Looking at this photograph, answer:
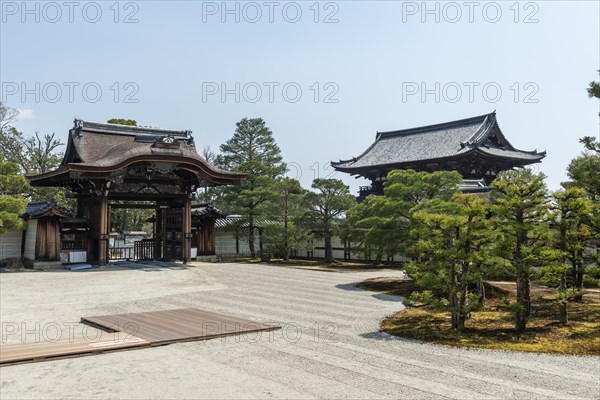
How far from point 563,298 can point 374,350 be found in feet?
15.7

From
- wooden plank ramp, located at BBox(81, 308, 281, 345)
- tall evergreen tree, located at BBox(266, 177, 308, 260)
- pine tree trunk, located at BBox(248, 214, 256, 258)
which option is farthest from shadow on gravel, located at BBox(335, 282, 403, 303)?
pine tree trunk, located at BBox(248, 214, 256, 258)

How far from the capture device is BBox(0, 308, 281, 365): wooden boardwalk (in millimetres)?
8422

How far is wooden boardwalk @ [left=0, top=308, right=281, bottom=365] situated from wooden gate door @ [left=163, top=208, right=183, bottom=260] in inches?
652

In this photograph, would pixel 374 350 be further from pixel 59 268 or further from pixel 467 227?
pixel 59 268

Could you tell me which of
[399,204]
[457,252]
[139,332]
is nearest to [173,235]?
[399,204]

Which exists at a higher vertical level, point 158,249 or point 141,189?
point 141,189

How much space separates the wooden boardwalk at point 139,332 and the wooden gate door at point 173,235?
54.3ft

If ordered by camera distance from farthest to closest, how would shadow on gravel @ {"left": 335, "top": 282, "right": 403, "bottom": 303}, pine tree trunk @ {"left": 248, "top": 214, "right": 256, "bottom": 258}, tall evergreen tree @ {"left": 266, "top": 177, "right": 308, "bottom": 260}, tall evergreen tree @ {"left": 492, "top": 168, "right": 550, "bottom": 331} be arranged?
1. pine tree trunk @ {"left": 248, "top": 214, "right": 256, "bottom": 258}
2. tall evergreen tree @ {"left": 266, "top": 177, "right": 308, "bottom": 260}
3. shadow on gravel @ {"left": 335, "top": 282, "right": 403, "bottom": 303}
4. tall evergreen tree @ {"left": 492, "top": 168, "right": 550, "bottom": 331}

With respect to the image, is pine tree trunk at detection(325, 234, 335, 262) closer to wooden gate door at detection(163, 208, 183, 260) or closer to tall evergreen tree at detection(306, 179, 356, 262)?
tall evergreen tree at detection(306, 179, 356, 262)

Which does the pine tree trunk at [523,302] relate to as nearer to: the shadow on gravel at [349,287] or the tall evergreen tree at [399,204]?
the tall evergreen tree at [399,204]

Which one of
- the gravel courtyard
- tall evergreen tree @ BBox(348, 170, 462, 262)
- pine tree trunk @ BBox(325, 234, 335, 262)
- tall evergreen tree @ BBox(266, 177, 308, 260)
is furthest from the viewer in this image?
pine tree trunk @ BBox(325, 234, 335, 262)

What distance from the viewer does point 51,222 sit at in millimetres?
25078

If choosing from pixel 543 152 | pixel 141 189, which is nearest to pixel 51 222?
pixel 141 189

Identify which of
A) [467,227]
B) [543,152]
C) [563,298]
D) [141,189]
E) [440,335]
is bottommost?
[440,335]
